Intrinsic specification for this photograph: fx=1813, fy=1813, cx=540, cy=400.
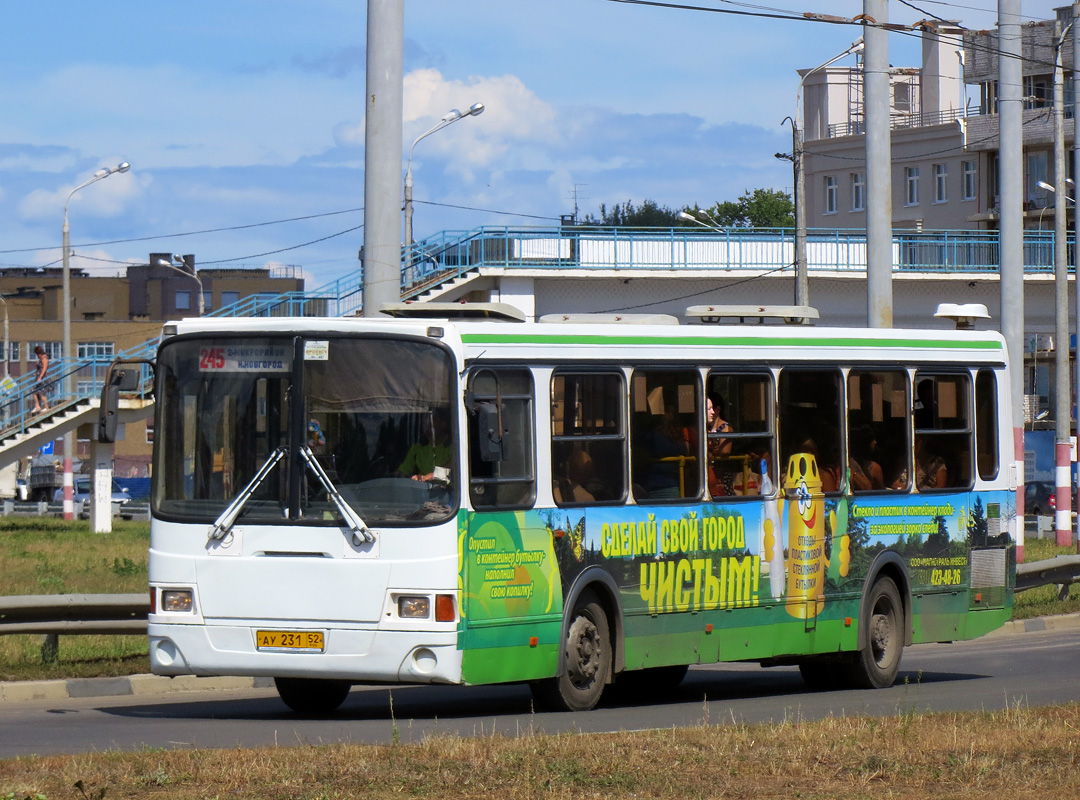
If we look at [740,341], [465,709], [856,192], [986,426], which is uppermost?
[856,192]

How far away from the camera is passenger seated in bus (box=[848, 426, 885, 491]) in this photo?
15.2 metres

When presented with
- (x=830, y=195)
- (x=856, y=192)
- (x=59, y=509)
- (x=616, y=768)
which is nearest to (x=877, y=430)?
(x=616, y=768)

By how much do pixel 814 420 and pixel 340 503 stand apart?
4.60 metres

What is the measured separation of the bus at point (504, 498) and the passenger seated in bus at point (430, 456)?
1cm

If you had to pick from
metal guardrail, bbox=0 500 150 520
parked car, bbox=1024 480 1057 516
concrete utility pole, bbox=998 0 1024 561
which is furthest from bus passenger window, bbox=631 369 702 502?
parked car, bbox=1024 480 1057 516

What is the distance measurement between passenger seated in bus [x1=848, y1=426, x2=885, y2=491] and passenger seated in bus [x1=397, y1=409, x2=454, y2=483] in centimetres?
456

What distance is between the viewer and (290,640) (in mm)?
11938

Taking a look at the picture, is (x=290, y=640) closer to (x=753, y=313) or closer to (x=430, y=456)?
(x=430, y=456)

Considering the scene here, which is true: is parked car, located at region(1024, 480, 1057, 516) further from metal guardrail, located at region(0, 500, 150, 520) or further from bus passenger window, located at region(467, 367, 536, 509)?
bus passenger window, located at region(467, 367, 536, 509)

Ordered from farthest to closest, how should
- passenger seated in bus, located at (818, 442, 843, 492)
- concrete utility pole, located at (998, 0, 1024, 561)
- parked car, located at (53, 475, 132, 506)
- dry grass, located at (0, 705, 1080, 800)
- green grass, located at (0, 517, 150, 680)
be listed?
parked car, located at (53, 475, 132, 506) → concrete utility pole, located at (998, 0, 1024, 561) → green grass, located at (0, 517, 150, 680) → passenger seated in bus, located at (818, 442, 843, 492) → dry grass, located at (0, 705, 1080, 800)

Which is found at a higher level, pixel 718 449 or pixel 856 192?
pixel 856 192

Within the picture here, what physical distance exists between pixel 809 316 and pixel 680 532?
10.1 ft

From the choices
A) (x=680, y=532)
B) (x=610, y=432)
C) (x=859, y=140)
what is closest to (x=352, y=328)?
(x=610, y=432)

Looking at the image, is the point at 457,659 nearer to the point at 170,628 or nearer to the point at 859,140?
the point at 170,628
